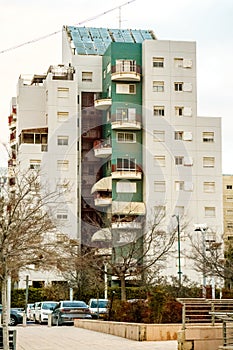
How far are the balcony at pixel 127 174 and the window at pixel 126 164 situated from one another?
1.66 feet

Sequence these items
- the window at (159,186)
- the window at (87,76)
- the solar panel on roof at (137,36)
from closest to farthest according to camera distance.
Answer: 1. the window at (159,186)
2. the window at (87,76)
3. the solar panel on roof at (137,36)

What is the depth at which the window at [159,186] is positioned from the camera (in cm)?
7493

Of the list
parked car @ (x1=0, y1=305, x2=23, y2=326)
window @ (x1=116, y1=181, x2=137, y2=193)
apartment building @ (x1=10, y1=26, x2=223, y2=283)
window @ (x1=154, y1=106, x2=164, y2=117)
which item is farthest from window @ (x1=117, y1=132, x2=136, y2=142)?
parked car @ (x1=0, y1=305, x2=23, y2=326)

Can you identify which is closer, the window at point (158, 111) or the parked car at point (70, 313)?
the parked car at point (70, 313)

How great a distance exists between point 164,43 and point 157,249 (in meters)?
22.0

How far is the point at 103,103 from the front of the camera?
7688 centimetres

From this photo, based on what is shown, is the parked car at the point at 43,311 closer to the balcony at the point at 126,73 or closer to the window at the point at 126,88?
the balcony at the point at 126,73

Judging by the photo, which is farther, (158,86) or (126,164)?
(158,86)

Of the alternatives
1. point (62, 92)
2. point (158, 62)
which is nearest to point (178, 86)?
point (158, 62)

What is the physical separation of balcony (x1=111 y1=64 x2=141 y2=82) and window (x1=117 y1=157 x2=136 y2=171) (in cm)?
752

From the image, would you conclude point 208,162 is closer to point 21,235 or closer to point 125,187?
point 125,187

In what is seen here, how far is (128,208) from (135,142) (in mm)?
7301

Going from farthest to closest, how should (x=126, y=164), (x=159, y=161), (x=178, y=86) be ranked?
(x=178, y=86), (x=159, y=161), (x=126, y=164)

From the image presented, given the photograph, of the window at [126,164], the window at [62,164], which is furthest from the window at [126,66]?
the window at [62,164]
